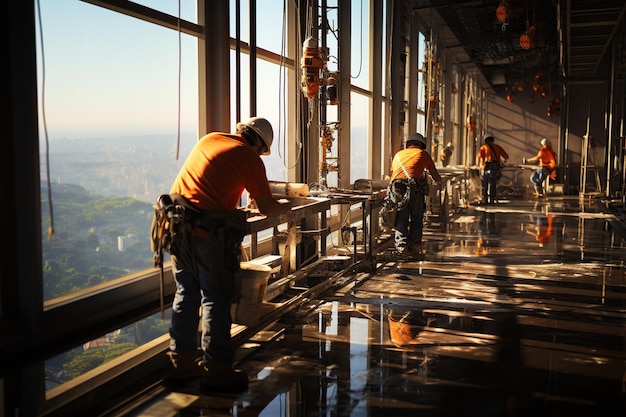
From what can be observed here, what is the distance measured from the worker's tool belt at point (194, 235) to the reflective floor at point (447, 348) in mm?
846

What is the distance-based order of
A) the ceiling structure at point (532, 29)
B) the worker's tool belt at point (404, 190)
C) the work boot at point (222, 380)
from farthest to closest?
the ceiling structure at point (532, 29) < the worker's tool belt at point (404, 190) < the work boot at point (222, 380)

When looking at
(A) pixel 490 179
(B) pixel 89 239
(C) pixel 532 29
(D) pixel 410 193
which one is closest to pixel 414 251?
(D) pixel 410 193

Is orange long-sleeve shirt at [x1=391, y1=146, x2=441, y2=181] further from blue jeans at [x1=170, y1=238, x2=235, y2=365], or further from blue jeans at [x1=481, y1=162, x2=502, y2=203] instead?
blue jeans at [x1=481, y1=162, x2=502, y2=203]

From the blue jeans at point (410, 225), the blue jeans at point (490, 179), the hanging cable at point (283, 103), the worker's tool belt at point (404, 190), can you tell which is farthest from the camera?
the blue jeans at point (490, 179)

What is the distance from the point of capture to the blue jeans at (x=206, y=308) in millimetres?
4496

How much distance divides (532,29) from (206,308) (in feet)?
34.1

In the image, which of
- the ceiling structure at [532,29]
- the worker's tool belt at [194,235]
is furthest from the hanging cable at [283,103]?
the ceiling structure at [532,29]

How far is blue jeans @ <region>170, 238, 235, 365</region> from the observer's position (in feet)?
14.8

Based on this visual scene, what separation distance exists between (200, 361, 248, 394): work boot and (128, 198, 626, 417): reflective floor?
88mm

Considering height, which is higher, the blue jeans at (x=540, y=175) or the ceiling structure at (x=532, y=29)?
the ceiling structure at (x=532, y=29)

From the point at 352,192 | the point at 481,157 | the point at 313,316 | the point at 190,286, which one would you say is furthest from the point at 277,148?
the point at 481,157

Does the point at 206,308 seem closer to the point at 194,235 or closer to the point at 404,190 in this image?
the point at 194,235

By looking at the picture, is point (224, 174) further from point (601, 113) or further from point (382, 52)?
point (601, 113)

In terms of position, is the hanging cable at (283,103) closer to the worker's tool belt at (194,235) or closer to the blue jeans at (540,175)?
the worker's tool belt at (194,235)
